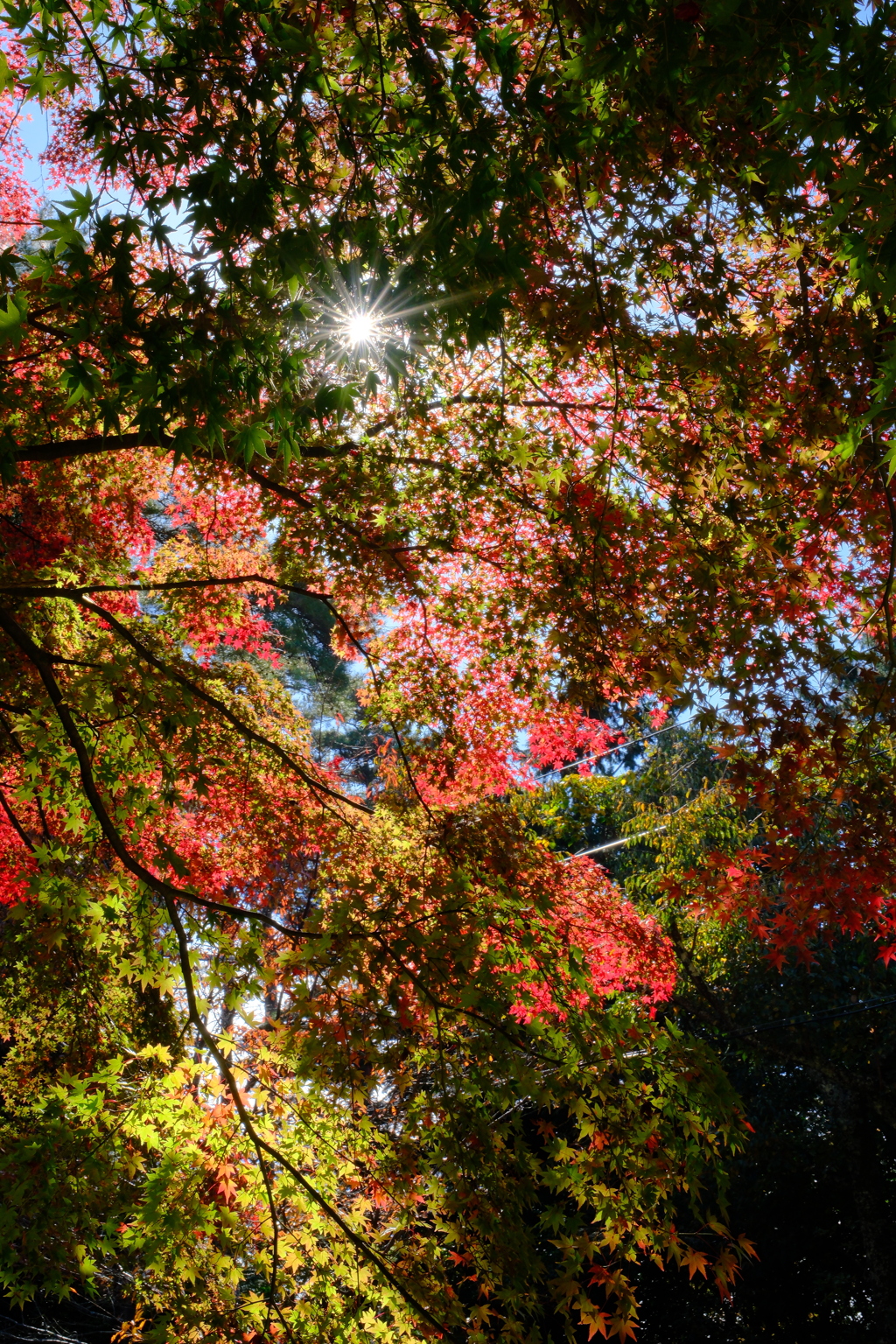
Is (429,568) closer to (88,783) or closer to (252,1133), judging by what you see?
(88,783)

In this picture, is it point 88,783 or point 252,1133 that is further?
point 88,783

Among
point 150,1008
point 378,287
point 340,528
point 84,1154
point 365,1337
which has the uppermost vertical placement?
point 340,528

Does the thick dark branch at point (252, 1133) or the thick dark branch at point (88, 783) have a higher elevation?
the thick dark branch at point (88, 783)

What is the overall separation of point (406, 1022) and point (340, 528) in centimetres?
319

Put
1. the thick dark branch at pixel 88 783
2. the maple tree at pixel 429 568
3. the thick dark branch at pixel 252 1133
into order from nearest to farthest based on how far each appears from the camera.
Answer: the maple tree at pixel 429 568, the thick dark branch at pixel 252 1133, the thick dark branch at pixel 88 783

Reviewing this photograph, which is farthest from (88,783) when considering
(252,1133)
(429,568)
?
(429,568)

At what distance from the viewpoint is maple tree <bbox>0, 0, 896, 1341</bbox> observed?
9.58 ft

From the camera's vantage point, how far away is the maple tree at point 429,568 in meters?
2.92

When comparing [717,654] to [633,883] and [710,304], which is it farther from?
[633,883]

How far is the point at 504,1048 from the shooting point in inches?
134

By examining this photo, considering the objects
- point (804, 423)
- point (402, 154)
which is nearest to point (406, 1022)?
point (804, 423)

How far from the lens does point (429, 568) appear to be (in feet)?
19.7

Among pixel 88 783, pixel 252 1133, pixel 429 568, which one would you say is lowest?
→ pixel 252 1133

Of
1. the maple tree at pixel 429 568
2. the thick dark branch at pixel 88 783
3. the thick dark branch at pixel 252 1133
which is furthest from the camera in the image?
the thick dark branch at pixel 88 783
